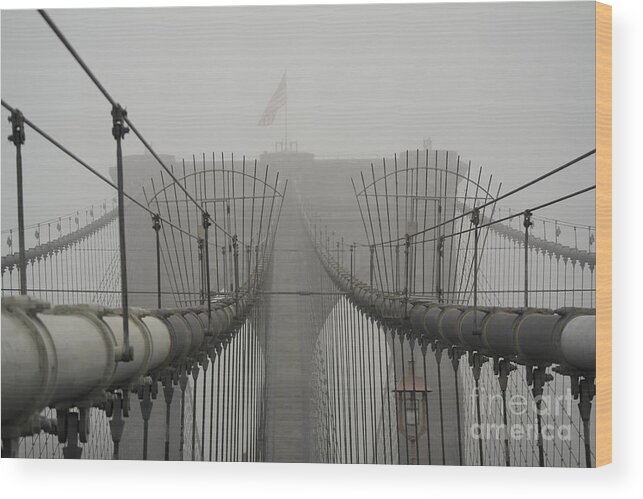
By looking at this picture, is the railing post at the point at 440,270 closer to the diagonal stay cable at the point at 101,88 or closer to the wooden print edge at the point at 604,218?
the wooden print edge at the point at 604,218

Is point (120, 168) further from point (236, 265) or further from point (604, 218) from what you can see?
point (604, 218)

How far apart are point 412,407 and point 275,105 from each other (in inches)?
37.4

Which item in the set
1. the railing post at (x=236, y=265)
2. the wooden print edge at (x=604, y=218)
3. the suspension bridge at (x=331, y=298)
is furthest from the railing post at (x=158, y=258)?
the wooden print edge at (x=604, y=218)

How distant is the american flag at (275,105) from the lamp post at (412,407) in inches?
32.8

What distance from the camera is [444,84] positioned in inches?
109

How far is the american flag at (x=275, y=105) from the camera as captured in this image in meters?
2.77

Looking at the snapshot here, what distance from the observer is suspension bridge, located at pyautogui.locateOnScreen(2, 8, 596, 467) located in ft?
8.93

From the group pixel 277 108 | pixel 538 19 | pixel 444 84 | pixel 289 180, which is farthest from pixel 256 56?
pixel 538 19

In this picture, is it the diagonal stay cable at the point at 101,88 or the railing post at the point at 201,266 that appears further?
the railing post at the point at 201,266

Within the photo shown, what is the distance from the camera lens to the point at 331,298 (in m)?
2.86

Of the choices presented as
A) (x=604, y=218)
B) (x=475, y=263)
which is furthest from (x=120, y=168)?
(x=604, y=218)

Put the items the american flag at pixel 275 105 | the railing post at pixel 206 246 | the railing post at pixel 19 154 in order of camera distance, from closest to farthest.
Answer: the railing post at pixel 19 154
the american flag at pixel 275 105
the railing post at pixel 206 246

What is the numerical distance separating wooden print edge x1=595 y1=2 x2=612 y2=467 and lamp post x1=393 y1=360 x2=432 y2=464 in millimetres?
481

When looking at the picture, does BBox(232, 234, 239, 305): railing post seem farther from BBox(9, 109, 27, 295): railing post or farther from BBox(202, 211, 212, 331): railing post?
BBox(9, 109, 27, 295): railing post
